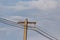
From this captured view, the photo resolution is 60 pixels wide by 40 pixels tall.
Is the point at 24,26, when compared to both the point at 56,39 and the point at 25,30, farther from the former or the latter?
the point at 56,39

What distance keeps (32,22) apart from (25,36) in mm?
2819

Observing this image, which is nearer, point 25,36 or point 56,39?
point 25,36

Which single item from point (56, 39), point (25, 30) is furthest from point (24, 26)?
point (56, 39)

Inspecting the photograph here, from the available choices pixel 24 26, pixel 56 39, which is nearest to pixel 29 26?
pixel 24 26

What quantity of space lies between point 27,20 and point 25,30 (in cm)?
180

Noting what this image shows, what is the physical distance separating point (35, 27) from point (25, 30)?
160 centimetres

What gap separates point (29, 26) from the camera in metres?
46.5

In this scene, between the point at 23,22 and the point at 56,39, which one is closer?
the point at 23,22

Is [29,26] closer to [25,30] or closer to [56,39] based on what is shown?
[25,30]

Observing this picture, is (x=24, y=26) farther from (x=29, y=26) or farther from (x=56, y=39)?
(x=56, y=39)

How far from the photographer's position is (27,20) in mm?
47406

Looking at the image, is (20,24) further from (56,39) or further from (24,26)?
(56,39)

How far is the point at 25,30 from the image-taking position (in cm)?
4638

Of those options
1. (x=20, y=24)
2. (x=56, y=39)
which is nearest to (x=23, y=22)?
(x=20, y=24)
